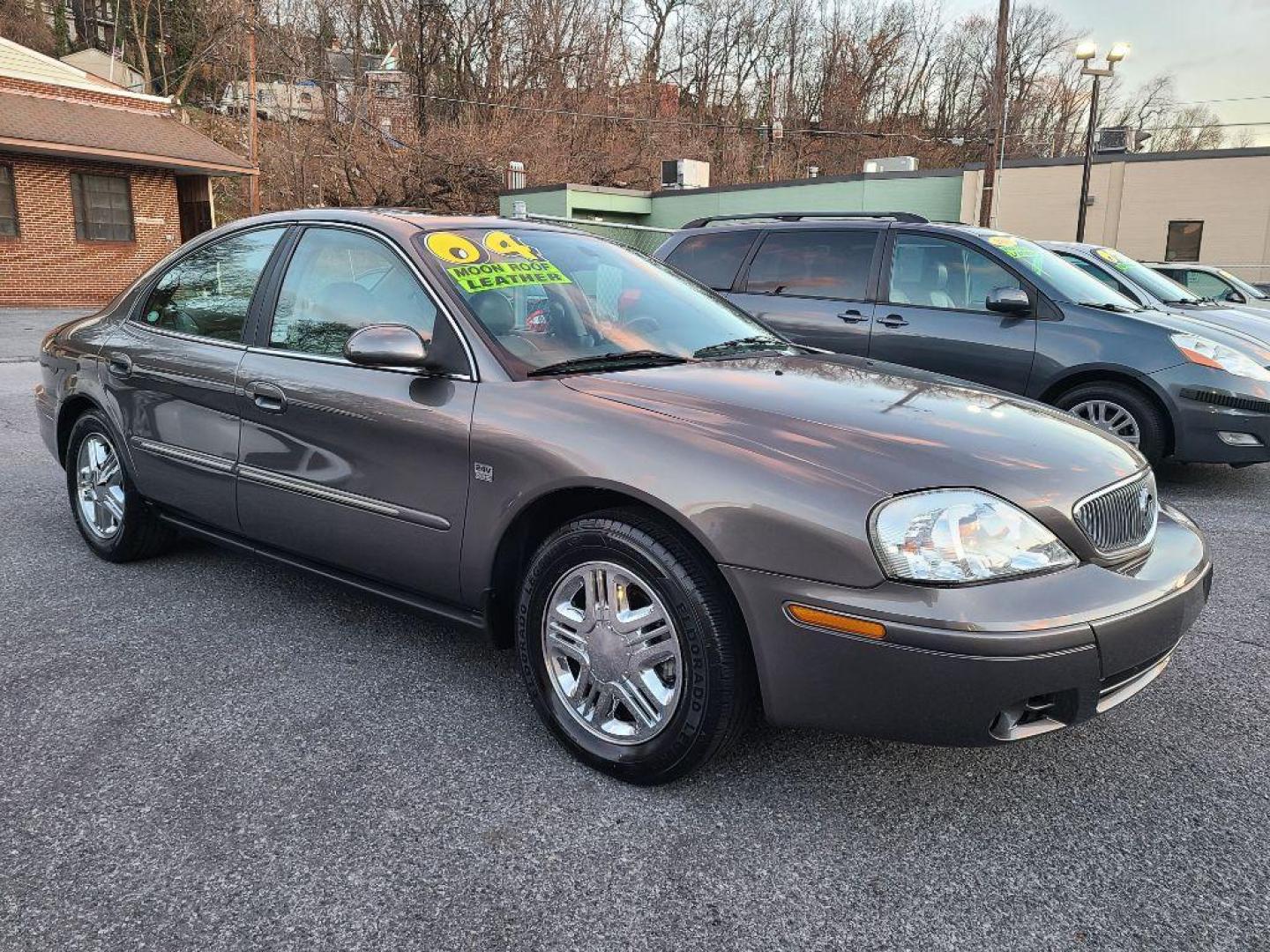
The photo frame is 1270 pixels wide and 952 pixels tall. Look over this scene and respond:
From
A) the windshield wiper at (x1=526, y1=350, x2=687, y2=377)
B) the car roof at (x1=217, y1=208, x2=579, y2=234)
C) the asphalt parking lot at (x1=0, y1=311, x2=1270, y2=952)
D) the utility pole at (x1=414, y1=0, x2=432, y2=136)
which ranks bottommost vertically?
the asphalt parking lot at (x1=0, y1=311, x2=1270, y2=952)

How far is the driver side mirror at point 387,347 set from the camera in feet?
9.20

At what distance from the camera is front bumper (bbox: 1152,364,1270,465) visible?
565 cm

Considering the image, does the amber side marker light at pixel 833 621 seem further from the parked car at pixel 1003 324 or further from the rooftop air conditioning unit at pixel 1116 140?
the rooftop air conditioning unit at pixel 1116 140

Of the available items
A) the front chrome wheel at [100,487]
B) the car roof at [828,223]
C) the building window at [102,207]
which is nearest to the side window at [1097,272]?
the car roof at [828,223]

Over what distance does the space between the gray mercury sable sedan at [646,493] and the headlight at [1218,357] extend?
11.5 feet

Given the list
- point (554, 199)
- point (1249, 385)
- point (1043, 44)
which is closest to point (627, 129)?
point (554, 199)

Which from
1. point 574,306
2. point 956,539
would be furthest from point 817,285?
point 956,539

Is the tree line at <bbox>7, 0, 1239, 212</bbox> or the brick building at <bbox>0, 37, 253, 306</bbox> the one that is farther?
the tree line at <bbox>7, 0, 1239, 212</bbox>

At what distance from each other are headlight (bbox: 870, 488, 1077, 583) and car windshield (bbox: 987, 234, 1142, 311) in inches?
180

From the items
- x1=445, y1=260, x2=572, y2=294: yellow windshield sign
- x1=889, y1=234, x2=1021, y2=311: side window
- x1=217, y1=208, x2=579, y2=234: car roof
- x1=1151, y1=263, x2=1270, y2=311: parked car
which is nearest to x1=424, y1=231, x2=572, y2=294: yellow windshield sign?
x1=445, y1=260, x2=572, y2=294: yellow windshield sign

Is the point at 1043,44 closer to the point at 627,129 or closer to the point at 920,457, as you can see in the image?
the point at 627,129

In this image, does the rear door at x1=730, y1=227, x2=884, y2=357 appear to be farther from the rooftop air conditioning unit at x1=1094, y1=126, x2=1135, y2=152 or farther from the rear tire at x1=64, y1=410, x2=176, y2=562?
the rooftop air conditioning unit at x1=1094, y1=126, x2=1135, y2=152

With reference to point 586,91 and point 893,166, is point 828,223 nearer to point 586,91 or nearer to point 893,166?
point 893,166

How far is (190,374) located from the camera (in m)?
3.68
